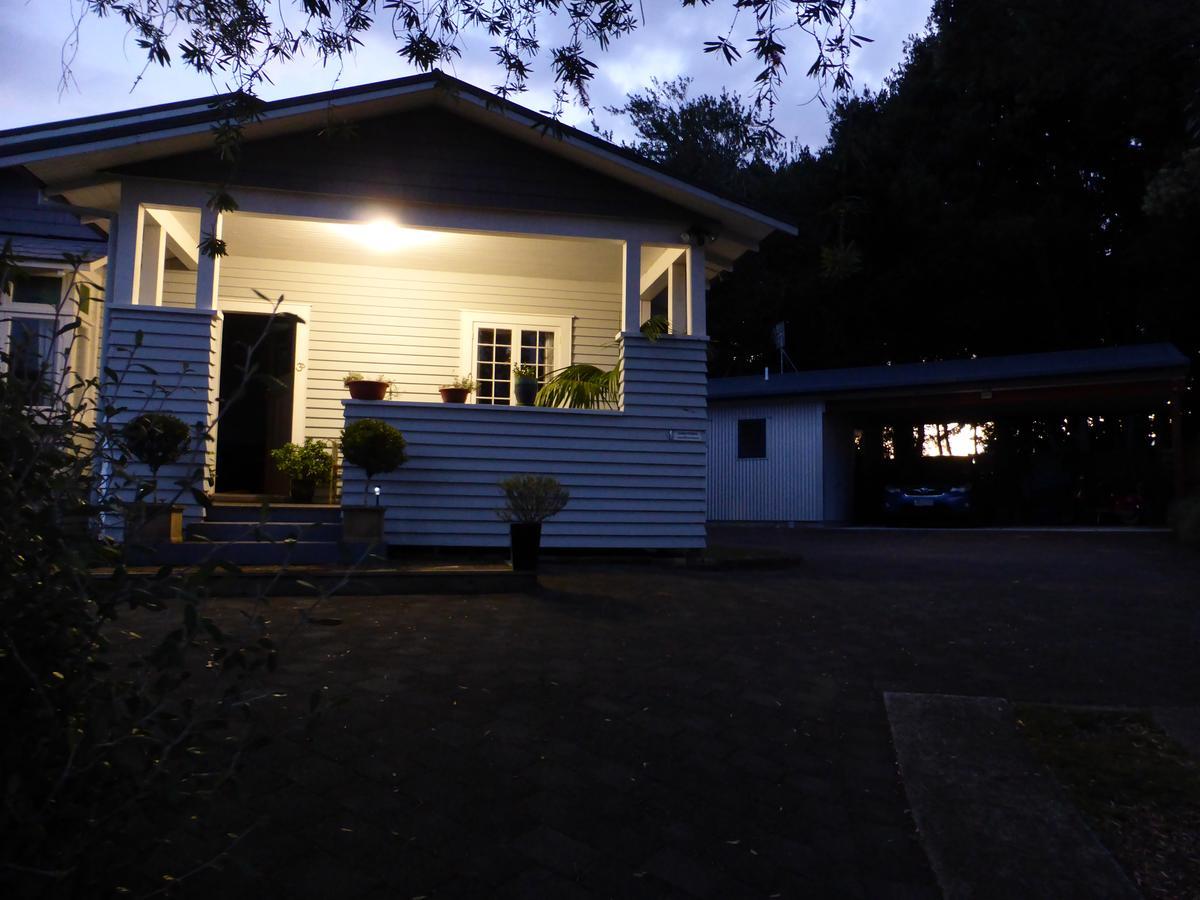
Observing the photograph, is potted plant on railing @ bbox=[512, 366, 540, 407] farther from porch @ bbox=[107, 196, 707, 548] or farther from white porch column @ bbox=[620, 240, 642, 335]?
white porch column @ bbox=[620, 240, 642, 335]

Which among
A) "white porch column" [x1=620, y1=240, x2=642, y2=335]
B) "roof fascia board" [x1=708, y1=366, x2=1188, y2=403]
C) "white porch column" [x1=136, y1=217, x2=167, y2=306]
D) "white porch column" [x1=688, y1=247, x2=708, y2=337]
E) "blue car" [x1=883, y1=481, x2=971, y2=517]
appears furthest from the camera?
"blue car" [x1=883, y1=481, x2=971, y2=517]

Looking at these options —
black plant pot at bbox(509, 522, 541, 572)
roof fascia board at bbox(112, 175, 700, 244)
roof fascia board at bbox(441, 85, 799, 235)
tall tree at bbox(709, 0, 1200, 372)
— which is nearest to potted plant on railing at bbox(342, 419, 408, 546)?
black plant pot at bbox(509, 522, 541, 572)

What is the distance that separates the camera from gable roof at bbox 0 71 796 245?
324 inches

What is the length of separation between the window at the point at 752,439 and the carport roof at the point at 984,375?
594 millimetres

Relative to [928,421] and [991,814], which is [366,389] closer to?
[991,814]

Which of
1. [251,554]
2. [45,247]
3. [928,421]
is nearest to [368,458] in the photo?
[251,554]

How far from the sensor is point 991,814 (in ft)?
10.8

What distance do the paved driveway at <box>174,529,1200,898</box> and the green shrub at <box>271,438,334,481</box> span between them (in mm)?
3804

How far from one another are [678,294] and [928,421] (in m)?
14.8

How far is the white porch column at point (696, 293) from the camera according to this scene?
10.0m

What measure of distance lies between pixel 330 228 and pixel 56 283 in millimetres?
3857

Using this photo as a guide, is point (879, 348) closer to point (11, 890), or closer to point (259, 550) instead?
point (259, 550)

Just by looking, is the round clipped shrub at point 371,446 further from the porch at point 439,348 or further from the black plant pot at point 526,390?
the black plant pot at point 526,390

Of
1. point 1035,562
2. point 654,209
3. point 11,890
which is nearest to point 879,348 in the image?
point 1035,562
